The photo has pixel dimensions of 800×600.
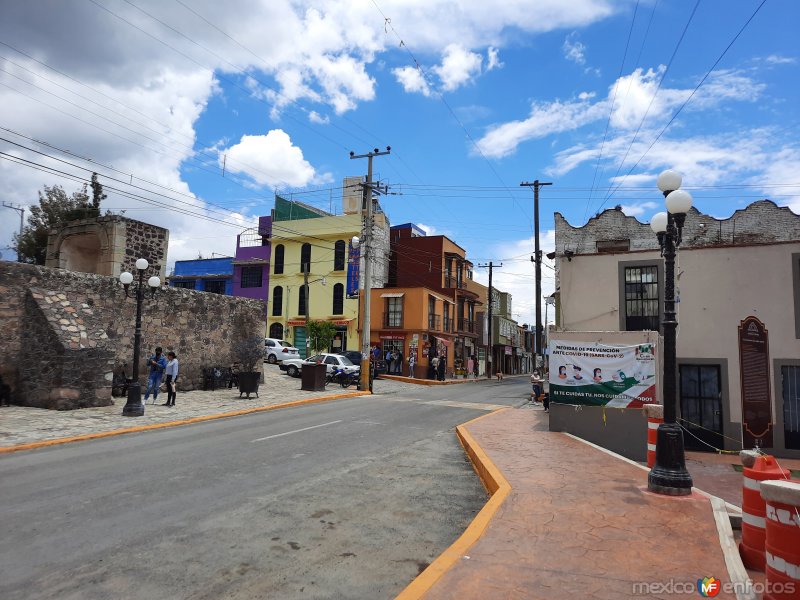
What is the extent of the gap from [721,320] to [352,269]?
3152 cm

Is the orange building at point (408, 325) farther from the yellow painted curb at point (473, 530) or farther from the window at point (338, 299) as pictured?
the yellow painted curb at point (473, 530)

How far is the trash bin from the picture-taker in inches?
875

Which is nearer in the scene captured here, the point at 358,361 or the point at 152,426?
the point at 152,426

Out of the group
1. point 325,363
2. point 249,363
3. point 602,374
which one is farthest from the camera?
point 325,363

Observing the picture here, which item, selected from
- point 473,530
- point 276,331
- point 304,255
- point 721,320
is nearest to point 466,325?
point 304,255

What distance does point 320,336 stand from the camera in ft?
132

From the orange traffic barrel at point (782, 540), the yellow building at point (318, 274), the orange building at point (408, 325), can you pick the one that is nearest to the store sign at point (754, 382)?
the orange traffic barrel at point (782, 540)

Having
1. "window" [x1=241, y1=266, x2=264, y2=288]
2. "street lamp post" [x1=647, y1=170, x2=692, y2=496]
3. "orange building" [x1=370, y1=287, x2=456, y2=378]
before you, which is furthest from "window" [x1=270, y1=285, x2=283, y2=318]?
"street lamp post" [x1=647, y1=170, x2=692, y2=496]

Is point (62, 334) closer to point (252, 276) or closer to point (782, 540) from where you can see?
point (782, 540)

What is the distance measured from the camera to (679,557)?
450 cm

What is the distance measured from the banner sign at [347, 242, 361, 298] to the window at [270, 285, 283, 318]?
6.68 m

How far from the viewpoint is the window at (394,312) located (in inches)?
1592

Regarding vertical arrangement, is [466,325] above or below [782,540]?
above

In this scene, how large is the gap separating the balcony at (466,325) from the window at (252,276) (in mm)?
18935
